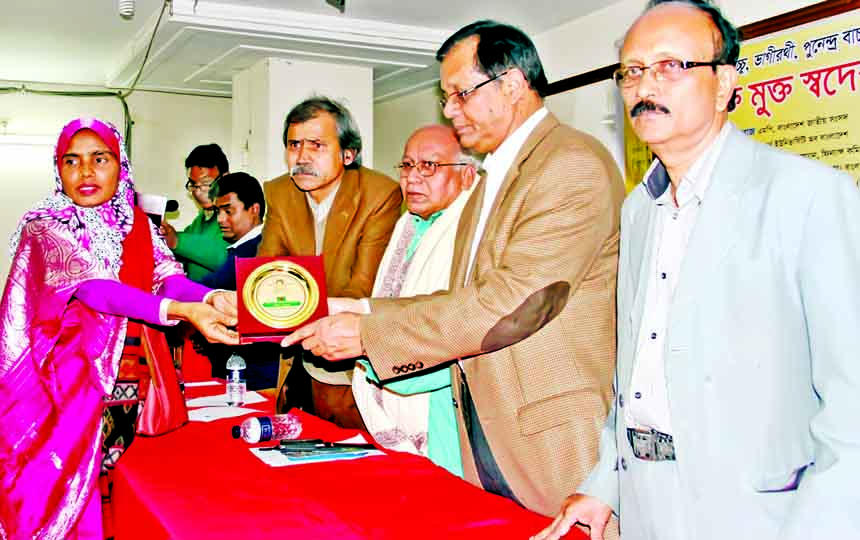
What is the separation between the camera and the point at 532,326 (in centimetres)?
188

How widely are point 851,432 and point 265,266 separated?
4.80ft

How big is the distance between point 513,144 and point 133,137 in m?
7.16

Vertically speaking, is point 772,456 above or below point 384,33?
below

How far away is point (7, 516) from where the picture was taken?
256 cm

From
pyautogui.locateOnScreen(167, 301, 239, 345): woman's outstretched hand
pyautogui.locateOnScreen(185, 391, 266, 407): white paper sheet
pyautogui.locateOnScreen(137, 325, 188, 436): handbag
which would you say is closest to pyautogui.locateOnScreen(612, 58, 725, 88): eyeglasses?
pyautogui.locateOnScreen(167, 301, 239, 345): woman's outstretched hand

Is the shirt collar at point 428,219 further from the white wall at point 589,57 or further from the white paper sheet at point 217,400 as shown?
the white wall at point 589,57

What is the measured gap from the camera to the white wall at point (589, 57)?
561cm

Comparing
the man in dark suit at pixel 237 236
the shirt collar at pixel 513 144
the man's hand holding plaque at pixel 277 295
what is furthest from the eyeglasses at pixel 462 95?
the man in dark suit at pixel 237 236

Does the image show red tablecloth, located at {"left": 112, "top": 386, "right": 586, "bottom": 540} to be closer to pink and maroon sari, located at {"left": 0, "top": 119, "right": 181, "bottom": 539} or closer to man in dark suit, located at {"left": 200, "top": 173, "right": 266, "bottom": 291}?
pink and maroon sari, located at {"left": 0, "top": 119, "right": 181, "bottom": 539}

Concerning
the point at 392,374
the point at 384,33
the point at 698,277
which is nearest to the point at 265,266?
the point at 392,374

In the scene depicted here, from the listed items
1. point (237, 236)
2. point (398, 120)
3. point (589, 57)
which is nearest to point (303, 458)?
point (237, 236)

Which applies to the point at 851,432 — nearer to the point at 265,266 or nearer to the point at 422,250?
the point at 265,266

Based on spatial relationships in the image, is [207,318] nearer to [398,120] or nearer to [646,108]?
[646,108]

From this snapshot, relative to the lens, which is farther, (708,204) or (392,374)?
(392,374)
